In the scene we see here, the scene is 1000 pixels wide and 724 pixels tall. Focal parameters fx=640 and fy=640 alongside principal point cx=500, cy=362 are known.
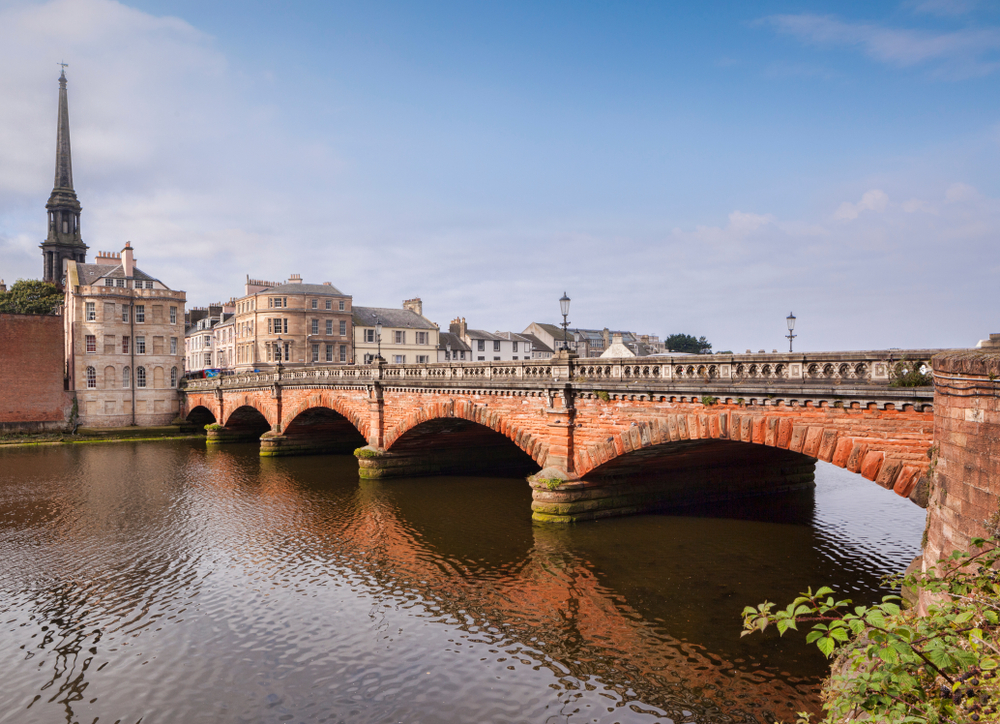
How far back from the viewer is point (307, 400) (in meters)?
40.3

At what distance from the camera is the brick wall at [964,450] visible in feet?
29.5

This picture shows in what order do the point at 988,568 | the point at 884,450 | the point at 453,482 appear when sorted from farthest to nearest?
1. the point at 453,482
2. the point at 884,450
3. the point at 988,568

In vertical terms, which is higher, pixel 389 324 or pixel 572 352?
pixel 389 324

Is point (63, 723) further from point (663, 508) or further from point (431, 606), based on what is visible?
point (663, 508)

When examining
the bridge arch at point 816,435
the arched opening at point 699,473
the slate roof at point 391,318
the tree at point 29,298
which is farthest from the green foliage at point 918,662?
the tree at point 29,298

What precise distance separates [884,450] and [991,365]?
5.28 m

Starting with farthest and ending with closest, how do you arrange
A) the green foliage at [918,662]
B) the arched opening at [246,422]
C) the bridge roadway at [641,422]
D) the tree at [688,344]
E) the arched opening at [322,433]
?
1. the tree at [688,344]
2. the arched opening at [246,422]
3. the arched opening at [322,433]
4. the bridge roadway at [641,422]
5. the green foliage at [918,662]

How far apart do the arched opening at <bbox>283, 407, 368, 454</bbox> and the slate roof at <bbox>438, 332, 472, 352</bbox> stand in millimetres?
33545

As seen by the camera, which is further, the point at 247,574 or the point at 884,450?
the point at 247,574

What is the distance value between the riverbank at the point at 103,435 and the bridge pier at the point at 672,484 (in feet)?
151

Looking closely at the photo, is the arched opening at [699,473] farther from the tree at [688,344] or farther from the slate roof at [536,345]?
the tree at [688,344]

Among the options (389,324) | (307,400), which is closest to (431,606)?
(307,400)

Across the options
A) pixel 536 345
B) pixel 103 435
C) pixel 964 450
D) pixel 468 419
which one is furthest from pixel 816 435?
pixel 536 345

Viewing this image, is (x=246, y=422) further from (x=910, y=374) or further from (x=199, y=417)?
(x=910, y=374)
